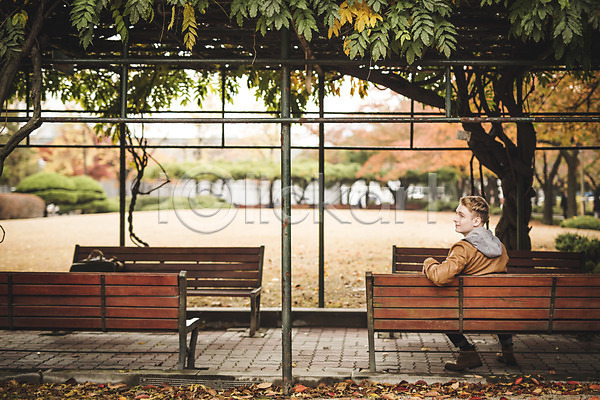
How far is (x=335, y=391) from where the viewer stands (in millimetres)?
5250

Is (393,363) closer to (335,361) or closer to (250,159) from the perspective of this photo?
(335,361)

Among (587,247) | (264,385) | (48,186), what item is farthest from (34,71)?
(48,186)

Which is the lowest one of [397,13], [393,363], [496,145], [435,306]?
[393,363]

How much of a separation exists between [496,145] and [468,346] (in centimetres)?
357

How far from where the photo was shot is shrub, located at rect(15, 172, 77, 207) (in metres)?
28.0

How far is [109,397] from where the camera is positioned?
5.15 meters

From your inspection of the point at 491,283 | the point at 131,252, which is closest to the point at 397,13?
the point at 491,283

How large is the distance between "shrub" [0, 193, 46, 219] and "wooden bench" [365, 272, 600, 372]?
24.0 metres

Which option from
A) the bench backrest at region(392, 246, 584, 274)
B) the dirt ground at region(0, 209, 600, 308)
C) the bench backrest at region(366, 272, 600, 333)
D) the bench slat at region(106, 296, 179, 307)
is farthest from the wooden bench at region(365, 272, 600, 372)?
the dirt ground at region(0, 209, 600, 308)

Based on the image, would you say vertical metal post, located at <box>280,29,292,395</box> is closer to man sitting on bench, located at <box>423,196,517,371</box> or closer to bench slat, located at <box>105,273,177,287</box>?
bench slat, located at <box>105,273,177,287</box>

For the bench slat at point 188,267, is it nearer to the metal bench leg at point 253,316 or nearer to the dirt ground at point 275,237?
the metal bench leg at point 253,316

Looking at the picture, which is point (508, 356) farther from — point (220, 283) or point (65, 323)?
point (65, 323)

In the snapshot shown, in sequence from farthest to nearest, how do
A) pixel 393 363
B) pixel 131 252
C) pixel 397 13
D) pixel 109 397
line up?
pixel 131 252, pixel 393 363, pixel 109 397, pixel 397 13

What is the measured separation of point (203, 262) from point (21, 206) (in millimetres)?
21067
